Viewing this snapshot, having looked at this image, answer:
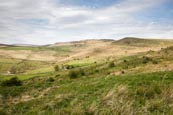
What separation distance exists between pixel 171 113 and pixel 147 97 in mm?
3106

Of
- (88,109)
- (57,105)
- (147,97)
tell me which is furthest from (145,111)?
(57,105)

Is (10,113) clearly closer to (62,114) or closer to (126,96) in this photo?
(62,114)

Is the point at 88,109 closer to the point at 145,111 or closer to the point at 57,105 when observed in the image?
the point at 145,111

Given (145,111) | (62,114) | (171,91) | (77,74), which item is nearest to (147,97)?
(171,91)

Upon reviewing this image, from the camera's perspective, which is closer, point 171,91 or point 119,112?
point 119,112

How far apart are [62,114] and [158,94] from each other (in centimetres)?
497

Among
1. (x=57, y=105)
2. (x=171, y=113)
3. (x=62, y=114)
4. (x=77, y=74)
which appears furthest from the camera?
(x=77, y=74)

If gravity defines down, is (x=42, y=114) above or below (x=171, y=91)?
below

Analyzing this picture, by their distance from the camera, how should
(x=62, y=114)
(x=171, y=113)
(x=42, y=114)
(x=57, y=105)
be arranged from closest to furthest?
(x=171, y=113) → (x=62, y=114) → (x=42, y=114) → (x=57, y=105)

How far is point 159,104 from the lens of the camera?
8711mm

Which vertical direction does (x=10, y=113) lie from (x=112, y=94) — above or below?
below

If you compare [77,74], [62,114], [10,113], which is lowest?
[77,74]

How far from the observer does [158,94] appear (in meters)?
10.9

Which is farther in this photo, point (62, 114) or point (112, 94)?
point (112, 94)
